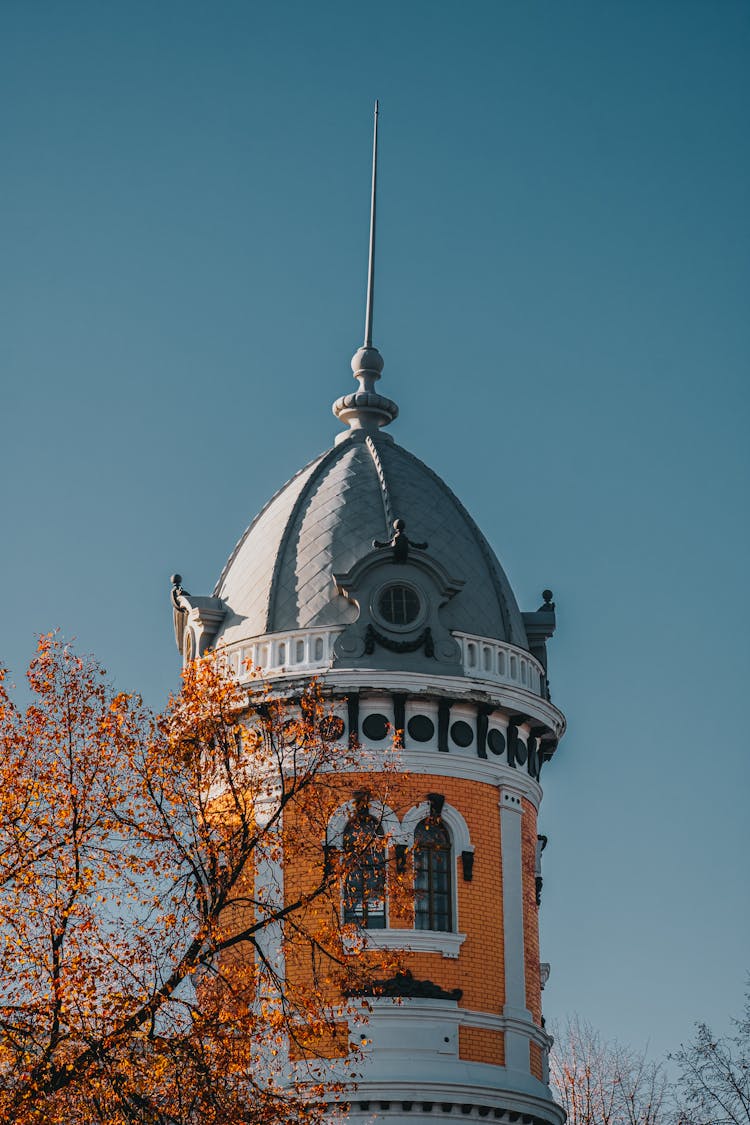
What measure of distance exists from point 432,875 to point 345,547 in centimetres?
677

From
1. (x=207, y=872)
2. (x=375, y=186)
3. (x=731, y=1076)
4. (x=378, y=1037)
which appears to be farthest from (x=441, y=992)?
(x=375, y=186)

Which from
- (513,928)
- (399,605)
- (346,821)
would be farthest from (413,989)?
(399,605)

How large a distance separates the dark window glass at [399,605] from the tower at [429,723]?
41 millimetres

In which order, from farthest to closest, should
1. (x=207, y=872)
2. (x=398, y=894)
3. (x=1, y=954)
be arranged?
(x=398, y=894)
(x=207, y=872)
(x=1, y=954)

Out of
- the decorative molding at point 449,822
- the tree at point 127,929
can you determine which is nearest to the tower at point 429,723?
the decorative molding at point 449,822

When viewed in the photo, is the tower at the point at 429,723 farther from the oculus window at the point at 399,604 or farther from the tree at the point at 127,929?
the tree at the point at 127,929

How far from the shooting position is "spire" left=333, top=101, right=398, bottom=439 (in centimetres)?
4234

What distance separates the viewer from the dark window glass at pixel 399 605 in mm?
36688

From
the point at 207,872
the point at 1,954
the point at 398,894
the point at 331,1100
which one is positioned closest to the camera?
the point at 1,954

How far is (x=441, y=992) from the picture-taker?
34625 mm

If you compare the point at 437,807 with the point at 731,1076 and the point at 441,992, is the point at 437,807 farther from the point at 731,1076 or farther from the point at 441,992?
the point at 731,1076

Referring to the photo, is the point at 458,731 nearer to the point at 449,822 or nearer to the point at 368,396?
the point at 449,822

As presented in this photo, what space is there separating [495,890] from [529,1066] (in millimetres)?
3341

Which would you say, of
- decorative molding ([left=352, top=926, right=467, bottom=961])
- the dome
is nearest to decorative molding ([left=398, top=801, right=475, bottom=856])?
decorative molding ([left=352, top=926, right=467, bottom=961])
